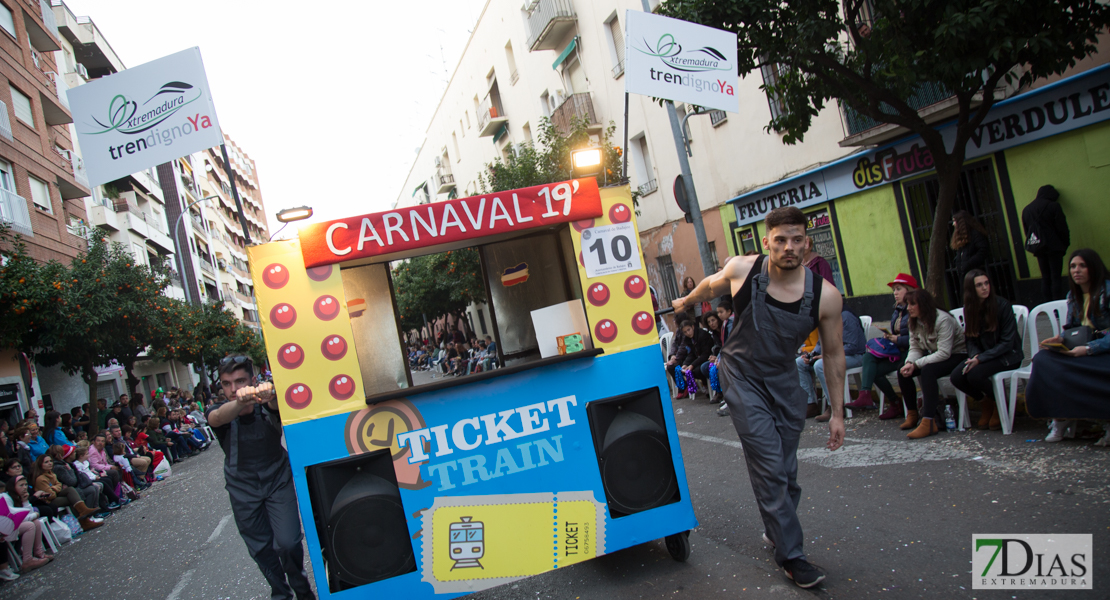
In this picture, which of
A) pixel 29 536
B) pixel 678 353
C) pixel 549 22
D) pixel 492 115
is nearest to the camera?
pixel 29 536

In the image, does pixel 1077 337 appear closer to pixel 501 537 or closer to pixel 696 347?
pixel 501 537

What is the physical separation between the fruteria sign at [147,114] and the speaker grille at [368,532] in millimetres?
2474

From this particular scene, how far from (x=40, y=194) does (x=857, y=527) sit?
82.0 feet

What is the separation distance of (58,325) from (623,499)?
14.5 meters

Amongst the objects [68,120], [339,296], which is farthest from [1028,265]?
[68,120]

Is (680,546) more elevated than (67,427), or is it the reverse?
(67,427)

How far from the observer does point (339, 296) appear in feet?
11.8

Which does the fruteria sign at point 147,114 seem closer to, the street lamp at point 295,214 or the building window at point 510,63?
the street lamp at point 295,214

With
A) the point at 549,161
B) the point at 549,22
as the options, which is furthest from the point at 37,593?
the point at 549,22

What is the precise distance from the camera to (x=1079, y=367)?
4703 mm

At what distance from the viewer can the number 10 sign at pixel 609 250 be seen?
393 cm

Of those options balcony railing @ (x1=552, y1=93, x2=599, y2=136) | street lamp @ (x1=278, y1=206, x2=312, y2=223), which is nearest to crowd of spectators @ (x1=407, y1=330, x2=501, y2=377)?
balcony railing @ (x1=552, y1=93, x2=599, y2=136)

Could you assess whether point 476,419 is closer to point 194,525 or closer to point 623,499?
point 623,499

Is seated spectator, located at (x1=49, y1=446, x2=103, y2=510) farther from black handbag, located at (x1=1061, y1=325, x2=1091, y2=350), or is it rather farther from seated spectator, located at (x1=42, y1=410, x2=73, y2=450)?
black handbag, located at (x1=1061, y1=325, x2=1091, y2=350)
